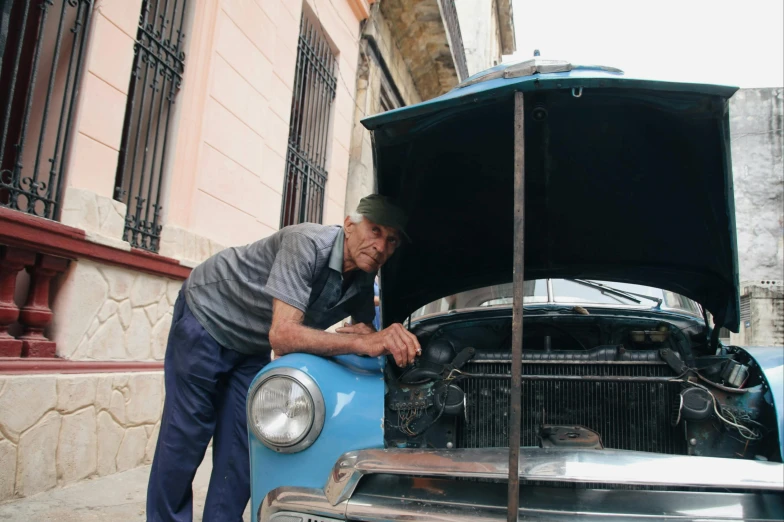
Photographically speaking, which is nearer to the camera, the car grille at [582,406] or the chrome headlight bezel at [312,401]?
the chrome headlight bezel at [312,401]

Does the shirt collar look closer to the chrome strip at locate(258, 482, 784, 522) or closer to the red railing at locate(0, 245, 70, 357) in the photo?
the chrome strip at locate(258, 482, 784, 522)

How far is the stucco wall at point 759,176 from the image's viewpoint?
17531 millimetres

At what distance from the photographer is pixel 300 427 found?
5.56 ft

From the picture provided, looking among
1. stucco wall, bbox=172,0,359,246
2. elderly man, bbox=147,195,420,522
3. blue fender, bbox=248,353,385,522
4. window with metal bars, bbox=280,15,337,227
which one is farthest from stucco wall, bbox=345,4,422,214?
blue fender, bbox=248,353,385,522

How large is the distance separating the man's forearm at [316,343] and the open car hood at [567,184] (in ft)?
2.23

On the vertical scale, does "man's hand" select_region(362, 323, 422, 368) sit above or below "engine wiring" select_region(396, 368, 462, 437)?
above

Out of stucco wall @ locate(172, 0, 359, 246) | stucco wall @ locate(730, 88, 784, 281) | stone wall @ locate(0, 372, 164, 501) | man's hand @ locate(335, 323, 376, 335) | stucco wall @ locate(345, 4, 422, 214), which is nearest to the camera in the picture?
man's hand @ locate(335, 323, 376, 335)

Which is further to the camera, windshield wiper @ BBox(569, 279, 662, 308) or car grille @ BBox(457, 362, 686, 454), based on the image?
windshield wiper @ BBox(569, 279, 662, 308)

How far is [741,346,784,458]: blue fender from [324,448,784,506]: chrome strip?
7.6 inches

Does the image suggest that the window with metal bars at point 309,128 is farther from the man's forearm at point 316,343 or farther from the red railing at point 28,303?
the man's forearm at point 316,343

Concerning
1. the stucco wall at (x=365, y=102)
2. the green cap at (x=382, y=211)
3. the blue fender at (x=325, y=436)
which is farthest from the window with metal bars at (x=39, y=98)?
the stucco wall at (x=365, y=102)

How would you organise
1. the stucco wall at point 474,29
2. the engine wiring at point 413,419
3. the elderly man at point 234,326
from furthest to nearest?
the stucco wall at point 474,29, the elderly man at point 234,326, the engine wiring at point 413,419

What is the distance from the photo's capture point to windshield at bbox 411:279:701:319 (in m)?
2.89

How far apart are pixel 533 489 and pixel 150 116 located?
345cm
